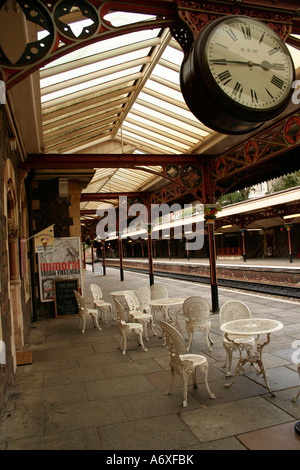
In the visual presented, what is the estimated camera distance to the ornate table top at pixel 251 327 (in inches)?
147

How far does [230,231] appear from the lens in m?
29.5

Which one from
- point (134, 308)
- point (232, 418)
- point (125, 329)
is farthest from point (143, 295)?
point (232, 418)

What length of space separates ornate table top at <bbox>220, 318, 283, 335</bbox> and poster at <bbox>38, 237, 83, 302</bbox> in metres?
6.17

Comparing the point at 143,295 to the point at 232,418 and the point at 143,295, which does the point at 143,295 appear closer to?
the point at 143,295

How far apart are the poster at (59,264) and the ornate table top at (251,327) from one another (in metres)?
6.17

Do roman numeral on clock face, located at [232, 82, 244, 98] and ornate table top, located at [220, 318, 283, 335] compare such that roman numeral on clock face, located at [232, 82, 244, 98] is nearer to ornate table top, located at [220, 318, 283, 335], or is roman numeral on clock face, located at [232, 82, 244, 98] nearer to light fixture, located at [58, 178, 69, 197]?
ornate table top, located at [220, 318, 283, 335]

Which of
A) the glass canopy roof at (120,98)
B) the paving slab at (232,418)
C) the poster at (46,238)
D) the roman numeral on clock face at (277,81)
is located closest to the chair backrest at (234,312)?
the paving slab at (232,418)

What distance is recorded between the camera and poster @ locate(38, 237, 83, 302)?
9242mm

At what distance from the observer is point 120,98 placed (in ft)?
23.0

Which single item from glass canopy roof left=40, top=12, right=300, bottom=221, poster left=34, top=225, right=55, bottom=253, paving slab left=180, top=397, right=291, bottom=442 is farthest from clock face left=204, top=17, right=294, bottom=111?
poster left=34, top=225, right=55, bottom=253

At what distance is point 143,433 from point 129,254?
1936 inches

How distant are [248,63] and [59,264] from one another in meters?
8.00

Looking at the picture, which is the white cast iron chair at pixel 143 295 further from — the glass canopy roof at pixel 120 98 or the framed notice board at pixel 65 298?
the glass canopy roof at pixel 120 98
